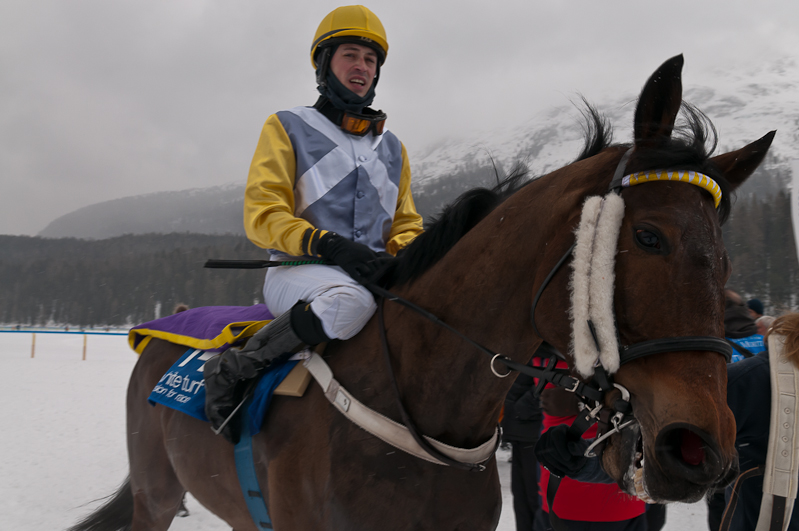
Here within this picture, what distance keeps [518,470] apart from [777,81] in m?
222

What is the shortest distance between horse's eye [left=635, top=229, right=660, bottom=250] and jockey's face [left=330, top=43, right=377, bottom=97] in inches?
Result: 64.2

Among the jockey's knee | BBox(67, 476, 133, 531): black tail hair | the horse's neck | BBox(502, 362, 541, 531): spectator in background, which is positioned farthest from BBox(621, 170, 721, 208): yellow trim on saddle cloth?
BBox(67, 476, 133, 531): black tail hair

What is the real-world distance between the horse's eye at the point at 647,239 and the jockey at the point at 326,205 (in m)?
1.01

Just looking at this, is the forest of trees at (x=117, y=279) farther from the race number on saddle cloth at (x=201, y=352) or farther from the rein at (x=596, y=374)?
the rein at (x=596, y=374)

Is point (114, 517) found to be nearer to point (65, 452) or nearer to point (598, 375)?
point (598, 375)

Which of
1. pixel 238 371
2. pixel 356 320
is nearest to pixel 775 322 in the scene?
pixel 356 320

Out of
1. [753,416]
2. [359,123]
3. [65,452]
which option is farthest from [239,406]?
[65,452]

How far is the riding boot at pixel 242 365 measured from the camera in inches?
75.0

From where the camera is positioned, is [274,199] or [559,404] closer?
[274,199]

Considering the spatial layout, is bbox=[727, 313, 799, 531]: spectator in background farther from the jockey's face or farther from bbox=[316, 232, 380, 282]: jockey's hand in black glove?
the jockey's face

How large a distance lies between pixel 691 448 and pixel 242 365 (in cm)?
157

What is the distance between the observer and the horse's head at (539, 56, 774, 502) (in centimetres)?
103

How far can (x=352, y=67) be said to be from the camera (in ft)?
7.73

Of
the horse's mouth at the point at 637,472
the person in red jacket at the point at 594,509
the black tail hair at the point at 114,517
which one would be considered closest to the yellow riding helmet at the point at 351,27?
the horse's mouth at the point at 637,472
